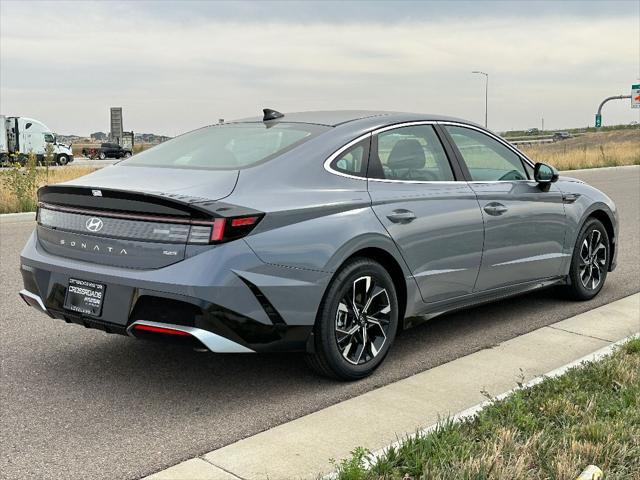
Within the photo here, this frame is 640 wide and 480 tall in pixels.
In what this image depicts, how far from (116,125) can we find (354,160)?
5859 centimetres

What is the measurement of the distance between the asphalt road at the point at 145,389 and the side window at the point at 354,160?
1276 millimetres

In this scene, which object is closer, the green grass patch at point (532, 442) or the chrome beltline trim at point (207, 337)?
the green grass patch at point (532, 442)

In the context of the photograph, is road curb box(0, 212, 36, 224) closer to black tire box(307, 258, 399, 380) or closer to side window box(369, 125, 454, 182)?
side window box(369, 125, 454, 182)

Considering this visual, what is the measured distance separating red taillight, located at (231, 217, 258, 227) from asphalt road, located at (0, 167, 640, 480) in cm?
102

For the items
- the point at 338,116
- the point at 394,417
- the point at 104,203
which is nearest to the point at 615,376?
the point at 394,417

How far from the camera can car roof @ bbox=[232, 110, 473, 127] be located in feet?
16.4

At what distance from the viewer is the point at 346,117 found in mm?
5078

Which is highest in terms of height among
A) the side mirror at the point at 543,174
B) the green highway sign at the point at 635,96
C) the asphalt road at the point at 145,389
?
the green highway sign at the point at 635,96

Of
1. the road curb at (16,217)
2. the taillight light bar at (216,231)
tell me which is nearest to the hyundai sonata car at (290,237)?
the taillight light bar at (216,231)

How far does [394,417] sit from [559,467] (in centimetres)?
105

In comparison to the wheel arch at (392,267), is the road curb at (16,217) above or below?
below

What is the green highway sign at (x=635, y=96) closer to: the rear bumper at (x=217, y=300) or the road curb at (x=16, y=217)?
the road curb at (x=16, y=217)

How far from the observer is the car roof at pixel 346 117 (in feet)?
16.4

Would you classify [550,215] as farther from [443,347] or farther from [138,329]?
[138,329]
